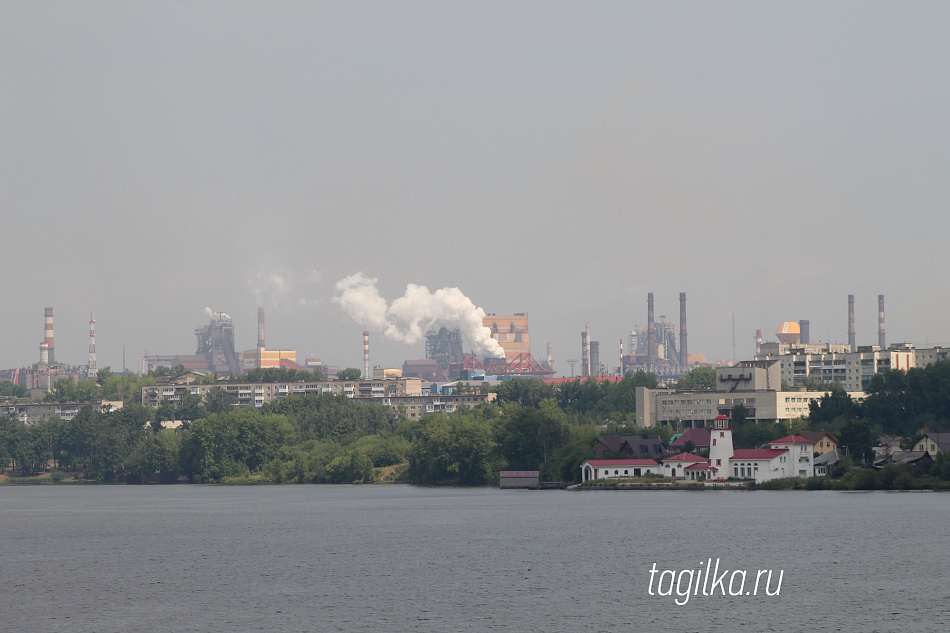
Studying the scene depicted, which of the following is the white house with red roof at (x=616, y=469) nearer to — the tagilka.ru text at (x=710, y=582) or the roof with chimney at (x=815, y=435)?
the roof with chimney at (x=815, y=435)

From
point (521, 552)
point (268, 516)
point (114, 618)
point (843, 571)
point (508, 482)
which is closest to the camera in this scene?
point (114, 618)

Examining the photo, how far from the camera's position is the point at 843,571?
210 feet

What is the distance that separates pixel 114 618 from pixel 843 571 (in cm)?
3450

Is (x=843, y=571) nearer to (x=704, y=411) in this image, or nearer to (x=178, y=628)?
(x=178, y=628)

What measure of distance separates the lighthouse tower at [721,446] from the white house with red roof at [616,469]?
700 cm

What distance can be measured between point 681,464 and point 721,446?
504cm

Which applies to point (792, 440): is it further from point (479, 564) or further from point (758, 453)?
point (479, 564)

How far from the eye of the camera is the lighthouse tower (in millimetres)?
130500

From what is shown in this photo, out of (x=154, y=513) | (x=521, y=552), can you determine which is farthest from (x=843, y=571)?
(x=154, y=513)

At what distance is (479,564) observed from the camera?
228 ft

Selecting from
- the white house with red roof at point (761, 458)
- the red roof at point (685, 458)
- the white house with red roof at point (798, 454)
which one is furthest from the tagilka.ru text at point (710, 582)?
the red roof at point (685, 458)

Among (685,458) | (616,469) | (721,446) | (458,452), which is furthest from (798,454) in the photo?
(458,452)

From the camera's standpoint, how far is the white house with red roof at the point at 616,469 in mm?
Result: 135125

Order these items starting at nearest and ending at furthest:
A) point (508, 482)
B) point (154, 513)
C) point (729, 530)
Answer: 1. point (729, 530)
2. point (154, 513)
3. point (508, 482)
